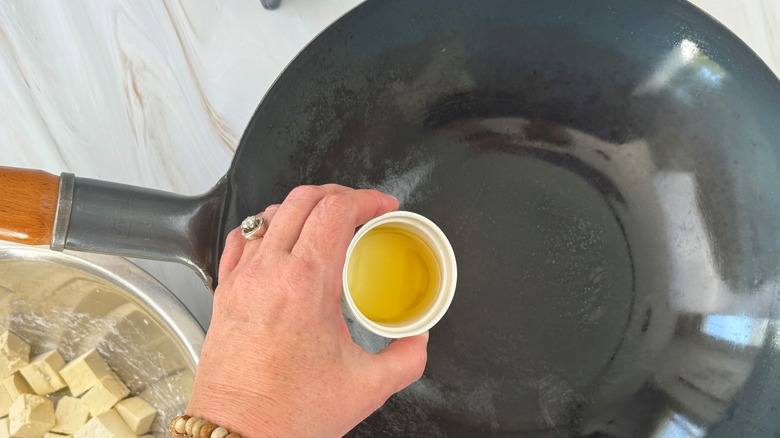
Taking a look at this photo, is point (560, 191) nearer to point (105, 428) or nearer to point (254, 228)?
point (254, 228)

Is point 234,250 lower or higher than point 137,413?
higher

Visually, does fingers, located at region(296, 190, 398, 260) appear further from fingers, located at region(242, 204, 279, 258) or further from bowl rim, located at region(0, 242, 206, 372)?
bowl rim, located at region(0, 242, 206, 372)

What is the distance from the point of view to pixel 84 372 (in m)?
0.67

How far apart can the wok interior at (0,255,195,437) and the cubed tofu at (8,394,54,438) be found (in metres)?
0.04

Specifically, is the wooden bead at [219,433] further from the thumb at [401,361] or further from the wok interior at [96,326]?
the wok interior at [96,326]

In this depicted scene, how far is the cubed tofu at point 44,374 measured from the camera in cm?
68

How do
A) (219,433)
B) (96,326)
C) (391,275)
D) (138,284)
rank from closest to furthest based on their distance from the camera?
(219,433) < (391,275) < (138,284) < (96,326)

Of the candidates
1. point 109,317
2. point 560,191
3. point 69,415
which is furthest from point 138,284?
point 560,191

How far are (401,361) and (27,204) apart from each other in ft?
0.99

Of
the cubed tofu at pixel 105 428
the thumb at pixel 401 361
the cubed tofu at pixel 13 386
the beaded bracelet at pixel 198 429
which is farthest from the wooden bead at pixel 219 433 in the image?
the cubed tofu at pixel 13 386

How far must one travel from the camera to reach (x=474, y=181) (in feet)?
1.99

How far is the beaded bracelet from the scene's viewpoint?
0.36m

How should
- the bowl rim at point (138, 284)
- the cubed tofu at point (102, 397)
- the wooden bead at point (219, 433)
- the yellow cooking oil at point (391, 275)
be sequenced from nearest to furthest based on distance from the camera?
the wooden bead at point (219, 433) < the yellow cooking oil at point (391, 275) < the bowl rim at point (138, 284) < the cubed tofu at point (102, 397)

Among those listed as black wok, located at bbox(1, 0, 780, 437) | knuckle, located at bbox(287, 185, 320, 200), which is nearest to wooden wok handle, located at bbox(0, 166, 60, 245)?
black wok, located at bbox(1, 0, 780, 437)
